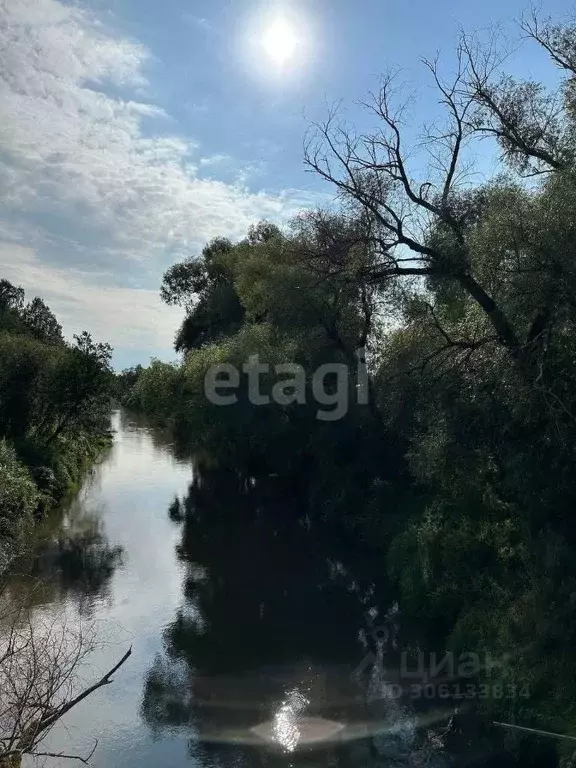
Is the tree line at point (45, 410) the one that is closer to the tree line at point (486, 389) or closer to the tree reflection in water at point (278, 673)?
the tree reflection in water at point (278, 673)

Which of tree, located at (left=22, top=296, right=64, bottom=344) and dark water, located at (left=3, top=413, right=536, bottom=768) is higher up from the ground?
tree, located at (left=22, top=296, right=64, bottom=344)

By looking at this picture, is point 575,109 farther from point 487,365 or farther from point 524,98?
point 487,365

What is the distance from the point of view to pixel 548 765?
25.9 feet

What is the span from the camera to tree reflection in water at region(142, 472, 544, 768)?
866cm

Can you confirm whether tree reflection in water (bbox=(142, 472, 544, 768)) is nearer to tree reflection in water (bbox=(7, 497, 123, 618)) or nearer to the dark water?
the dark water

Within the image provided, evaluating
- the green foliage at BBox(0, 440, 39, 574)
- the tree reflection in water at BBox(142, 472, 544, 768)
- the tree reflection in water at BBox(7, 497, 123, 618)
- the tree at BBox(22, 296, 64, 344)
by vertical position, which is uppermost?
the tree at BBox(22, 296, 64, 344)

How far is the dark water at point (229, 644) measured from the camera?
28.6ft

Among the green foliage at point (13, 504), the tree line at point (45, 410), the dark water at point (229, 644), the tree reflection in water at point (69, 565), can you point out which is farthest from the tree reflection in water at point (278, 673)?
the tree line at point (45, 410)

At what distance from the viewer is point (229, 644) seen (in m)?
11.7

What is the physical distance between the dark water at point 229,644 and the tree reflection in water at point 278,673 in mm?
27

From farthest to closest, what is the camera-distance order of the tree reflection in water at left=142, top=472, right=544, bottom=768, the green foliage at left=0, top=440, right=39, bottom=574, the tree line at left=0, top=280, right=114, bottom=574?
the tree line at left=0, top=280, right=114, bottom=574 < the green foliage at left=0, top=440, right=39, bottom=574 < the tree reflection in water at left=142, top=472, right=544, bottom=768

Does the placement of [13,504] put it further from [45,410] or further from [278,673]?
[278,673]

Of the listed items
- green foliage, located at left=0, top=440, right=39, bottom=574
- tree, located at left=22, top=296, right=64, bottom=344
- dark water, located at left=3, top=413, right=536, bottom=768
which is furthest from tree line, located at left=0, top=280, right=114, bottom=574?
tree, located at left=22, top=296, right=64, bottom=344

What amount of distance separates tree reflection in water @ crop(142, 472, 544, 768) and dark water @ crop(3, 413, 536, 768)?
0.09ft
